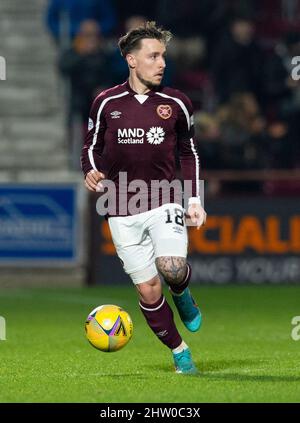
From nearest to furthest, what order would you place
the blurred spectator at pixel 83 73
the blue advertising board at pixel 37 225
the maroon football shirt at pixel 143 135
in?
the maroon football shirt at pixel 143 135 → the blue advertising board at pixel 37 225 → the blurred spectator at pixel 83 73

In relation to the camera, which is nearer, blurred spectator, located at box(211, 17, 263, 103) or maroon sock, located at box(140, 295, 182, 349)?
maroon sock, located at box(140, 295, 182, 349)

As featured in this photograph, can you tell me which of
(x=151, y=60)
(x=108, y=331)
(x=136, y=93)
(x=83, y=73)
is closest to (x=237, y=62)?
(x=83, y=73)

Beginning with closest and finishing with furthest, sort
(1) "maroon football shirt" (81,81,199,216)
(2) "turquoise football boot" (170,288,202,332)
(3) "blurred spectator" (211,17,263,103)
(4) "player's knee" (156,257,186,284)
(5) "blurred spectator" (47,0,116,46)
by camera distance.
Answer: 1. (4) "player's knee" (156,257,186,284)
2. (1) "maroon football shirt" (81,81,199,216)
3. (2) "turquoise football boot" (170,288,202,332)
4. (3) "blurred spectator" (211,17,263,103)
5. (5) "blurred spectator" (47,0,116,46)

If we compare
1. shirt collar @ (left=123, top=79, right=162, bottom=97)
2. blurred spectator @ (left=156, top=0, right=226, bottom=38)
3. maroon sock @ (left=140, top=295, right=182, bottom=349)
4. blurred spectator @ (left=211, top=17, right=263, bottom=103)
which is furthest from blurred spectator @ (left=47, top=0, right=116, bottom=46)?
maroon sock @ (left=140, top=295, right=182, bottom=349)

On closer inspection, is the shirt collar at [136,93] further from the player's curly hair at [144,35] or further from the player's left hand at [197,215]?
the player's left hand at [197,215]

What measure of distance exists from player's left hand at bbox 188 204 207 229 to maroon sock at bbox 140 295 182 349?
23.1 inches

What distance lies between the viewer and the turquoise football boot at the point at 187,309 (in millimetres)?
9000

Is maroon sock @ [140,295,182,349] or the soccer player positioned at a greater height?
the soccer player

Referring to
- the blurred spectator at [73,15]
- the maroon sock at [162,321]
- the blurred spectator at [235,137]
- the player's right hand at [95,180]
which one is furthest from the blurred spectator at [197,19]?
the maroon sock at [162,321]

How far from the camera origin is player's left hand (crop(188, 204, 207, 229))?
342 inches

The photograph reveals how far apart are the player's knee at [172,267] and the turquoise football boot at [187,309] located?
0.31 metres

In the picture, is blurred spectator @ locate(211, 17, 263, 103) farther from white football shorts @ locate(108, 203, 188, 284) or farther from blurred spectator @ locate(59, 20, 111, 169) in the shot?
white football shorts @ locate(108, 203, 188, 284)

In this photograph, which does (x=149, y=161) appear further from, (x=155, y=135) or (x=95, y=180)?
(x=95, y=180)

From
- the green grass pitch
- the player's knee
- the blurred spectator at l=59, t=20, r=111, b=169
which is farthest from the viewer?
the blurred spectator at l=59, t=20, r=111, b=169
